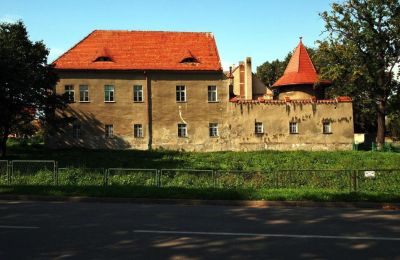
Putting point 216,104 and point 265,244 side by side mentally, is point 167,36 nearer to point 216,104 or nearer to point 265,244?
point 216,104

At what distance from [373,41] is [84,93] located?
2814cm

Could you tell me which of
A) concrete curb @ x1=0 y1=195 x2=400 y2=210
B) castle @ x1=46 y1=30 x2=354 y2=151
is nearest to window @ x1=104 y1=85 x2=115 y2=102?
castle @ x1=46 y1=30 x2=354 y2=151

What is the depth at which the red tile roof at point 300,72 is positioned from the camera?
1924 inches

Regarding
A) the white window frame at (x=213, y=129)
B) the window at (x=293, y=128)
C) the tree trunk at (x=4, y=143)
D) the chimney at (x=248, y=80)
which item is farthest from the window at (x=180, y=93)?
the tree trunk at (x=4, y=143)

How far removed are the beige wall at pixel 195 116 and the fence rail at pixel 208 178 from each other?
24.8m

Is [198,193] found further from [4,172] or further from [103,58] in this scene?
[103,58]

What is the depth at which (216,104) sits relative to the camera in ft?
147

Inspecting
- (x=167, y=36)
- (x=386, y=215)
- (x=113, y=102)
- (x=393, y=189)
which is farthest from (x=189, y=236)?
(x=167, y=36)

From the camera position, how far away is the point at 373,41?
147 ft

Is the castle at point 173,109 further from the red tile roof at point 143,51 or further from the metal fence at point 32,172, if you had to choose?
the metal fence at point 32,172

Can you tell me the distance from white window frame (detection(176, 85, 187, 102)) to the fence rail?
87.3 feet

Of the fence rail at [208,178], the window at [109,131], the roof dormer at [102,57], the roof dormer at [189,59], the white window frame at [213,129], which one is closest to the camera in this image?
the fence rail at [208,178]

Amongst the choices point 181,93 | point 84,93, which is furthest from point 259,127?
point 84,93

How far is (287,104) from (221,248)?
38679mm
